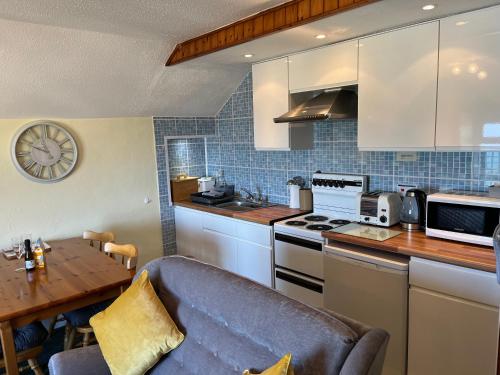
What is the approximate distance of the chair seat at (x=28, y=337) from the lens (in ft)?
7.11

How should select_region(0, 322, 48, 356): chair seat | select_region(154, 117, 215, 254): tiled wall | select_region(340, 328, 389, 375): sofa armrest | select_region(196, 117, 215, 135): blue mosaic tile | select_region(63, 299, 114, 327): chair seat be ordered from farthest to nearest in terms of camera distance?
select_region(196, 117, 215, 135): blue mosaic tile, select_region(154, 117, 215, 254): tiled wall, select_region(63, 299, 114, 327): chair seat, select_region(0, 322, 48, 356): chair seat, select_region(340, 328, 389, 375): sofa armrest

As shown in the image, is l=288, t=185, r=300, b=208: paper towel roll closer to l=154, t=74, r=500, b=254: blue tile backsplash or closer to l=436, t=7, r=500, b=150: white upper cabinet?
l=154, t=74, r=500, b=254: blue tile backsplash

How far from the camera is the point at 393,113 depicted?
2.53 metres

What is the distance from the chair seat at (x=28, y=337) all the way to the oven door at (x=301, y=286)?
1.65 m

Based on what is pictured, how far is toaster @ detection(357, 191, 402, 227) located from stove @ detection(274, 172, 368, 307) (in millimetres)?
144

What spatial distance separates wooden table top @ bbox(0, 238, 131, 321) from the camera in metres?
2.06

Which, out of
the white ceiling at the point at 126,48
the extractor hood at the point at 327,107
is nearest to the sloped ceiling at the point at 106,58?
the white ceiling at the point at 126,48

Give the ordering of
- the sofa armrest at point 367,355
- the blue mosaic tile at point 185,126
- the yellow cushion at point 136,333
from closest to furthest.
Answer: the sofa armrest at point 367,355
the yellow cushion at point 136,333
the blue mosaic tile at point 185,126

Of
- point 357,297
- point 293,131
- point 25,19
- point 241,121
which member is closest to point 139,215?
point 241,121

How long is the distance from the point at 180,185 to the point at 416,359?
9.55 feet

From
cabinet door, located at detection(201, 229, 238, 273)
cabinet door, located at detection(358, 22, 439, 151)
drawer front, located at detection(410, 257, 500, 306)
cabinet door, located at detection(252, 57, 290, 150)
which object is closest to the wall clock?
cabinet door, located at detection(201, 229, 238, 273)

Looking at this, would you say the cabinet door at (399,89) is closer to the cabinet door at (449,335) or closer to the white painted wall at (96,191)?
the cabinet door at (449,335)

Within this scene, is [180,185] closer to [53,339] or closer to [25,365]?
[53,339]

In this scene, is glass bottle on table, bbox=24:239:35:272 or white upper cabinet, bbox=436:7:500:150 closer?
white upper cabinet, bbox=436:7:500:150
